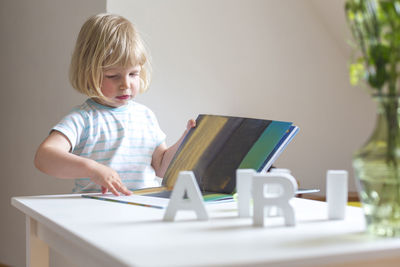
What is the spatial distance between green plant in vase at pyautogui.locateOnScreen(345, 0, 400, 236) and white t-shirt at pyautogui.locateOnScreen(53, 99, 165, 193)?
0.90 m

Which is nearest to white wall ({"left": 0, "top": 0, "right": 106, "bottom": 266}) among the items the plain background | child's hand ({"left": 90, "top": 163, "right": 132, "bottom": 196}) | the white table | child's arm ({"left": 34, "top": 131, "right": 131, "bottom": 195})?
the plain background

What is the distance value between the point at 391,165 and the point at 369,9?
0.18m

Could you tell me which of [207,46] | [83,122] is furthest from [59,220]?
[207,46]

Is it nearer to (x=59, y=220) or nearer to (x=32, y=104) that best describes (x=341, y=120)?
(x=32, y=104)

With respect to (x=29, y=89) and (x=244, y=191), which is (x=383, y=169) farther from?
(x=29, y=89)

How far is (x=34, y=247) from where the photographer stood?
3.48ft

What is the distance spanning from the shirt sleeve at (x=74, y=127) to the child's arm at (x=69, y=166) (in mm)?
16

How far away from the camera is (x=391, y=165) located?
639 mm

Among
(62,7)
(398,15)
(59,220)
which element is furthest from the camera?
(62,7)

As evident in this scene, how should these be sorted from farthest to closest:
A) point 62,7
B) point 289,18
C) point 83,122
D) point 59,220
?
point 289,18
point 62,7
point 83,122
point 59,220

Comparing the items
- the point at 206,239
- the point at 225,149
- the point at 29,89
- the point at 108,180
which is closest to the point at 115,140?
the point at 108,180

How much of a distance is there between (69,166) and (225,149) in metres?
0.36

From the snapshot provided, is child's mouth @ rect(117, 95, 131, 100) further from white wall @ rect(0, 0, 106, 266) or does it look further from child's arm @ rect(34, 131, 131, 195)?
white wall @ rect(0, 0, 106, 266)

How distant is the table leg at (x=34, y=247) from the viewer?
1030 mm
